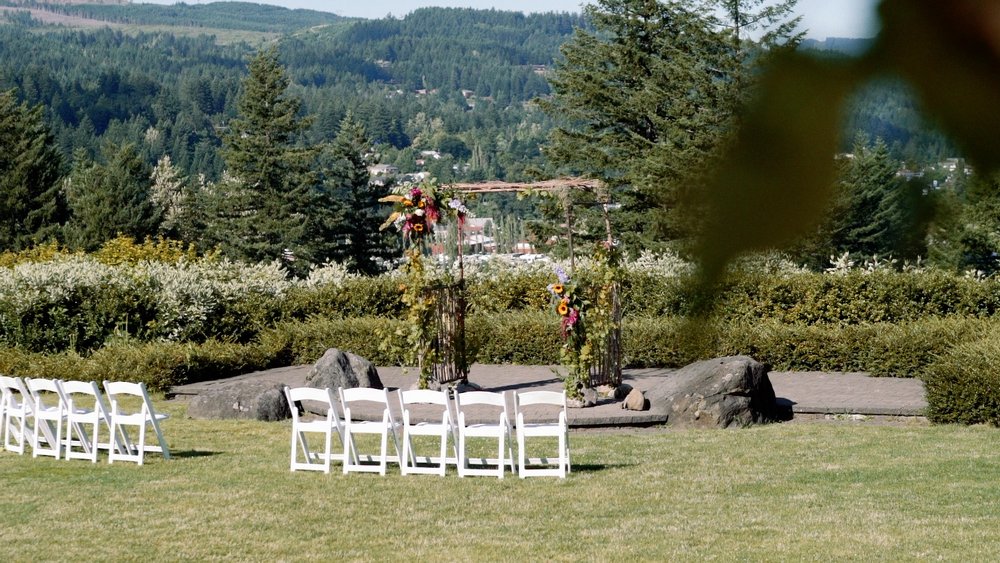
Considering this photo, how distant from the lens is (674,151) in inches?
24.4

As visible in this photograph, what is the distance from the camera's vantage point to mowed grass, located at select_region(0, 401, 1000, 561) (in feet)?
23.2

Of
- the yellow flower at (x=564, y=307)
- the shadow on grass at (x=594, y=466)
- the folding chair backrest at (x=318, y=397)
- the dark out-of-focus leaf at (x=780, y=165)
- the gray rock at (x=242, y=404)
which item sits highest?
the dark out-of-focus leaf at (x=780, y=165)

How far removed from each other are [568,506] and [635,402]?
151 inches

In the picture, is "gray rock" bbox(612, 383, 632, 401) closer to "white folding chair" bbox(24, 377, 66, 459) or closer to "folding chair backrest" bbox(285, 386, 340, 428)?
"folding chair backrest" bbox(285, 386, 340, 428)

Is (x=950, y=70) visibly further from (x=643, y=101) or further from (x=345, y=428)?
(x=345, y=428)

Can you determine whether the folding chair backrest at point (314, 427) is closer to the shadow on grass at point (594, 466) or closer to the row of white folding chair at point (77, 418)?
the row of white folding chair at point (77, 418)

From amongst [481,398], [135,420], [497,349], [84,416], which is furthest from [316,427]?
[497,349]

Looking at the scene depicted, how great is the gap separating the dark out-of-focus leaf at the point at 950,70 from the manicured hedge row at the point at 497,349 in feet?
37.9

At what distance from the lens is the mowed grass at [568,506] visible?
7.09m

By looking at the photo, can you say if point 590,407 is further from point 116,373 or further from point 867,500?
point 116,373

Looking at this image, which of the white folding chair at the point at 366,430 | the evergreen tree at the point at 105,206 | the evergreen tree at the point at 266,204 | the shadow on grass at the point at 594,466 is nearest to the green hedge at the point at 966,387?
the shadow on grass at the point at 594,466

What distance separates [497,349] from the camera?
16000 millimetres

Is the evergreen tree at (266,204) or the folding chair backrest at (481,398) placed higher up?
the folding chair backrest at (481,398)

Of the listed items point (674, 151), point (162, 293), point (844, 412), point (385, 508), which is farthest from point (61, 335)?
A: point (674, 151)
